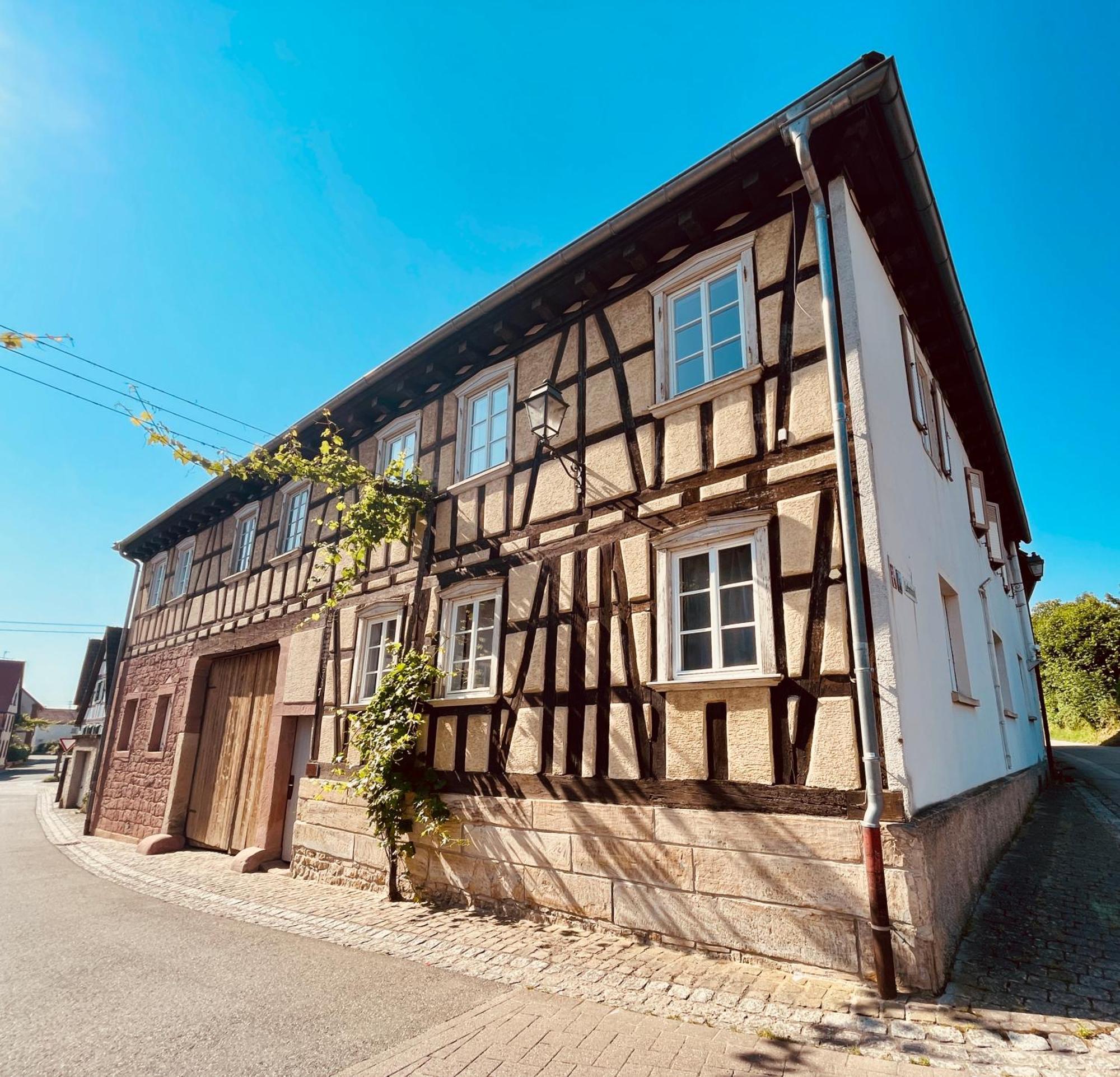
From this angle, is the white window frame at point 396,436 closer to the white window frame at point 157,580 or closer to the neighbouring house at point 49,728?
the white window frame at point 157,580

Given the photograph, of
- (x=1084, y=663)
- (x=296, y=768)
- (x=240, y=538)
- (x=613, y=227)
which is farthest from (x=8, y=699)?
(x=1084, y=663)

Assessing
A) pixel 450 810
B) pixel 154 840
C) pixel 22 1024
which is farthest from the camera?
pixel 154 840

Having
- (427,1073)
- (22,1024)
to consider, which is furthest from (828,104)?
(22,1024)

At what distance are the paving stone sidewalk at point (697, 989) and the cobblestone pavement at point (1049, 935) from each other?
27cm

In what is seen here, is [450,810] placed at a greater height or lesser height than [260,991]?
greater

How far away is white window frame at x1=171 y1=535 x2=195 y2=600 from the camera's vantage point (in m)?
14.3

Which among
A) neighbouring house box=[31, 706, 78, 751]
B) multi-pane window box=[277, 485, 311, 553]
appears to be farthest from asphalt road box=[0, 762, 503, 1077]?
neighbouring house box=[31, 706, 78, 751]

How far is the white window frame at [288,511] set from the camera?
35.8 feet

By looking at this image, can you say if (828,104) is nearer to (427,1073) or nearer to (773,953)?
(773,953)

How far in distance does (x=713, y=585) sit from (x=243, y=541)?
407 inches

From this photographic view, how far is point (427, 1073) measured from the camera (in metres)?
3.21

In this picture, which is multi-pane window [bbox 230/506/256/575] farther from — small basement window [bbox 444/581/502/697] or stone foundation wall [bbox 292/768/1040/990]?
stone foundation wall [bbox 292/768/1040/990]

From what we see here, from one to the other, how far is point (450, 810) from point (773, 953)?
3.34 meters

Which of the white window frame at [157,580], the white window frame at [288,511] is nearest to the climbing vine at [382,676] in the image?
the white window frame at [288,511]
